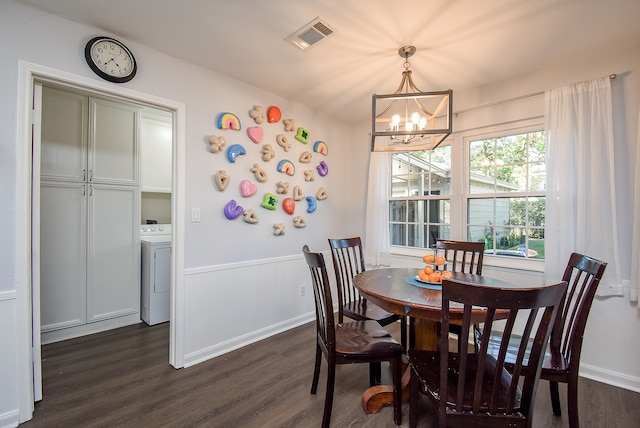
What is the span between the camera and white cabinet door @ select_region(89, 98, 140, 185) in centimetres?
294

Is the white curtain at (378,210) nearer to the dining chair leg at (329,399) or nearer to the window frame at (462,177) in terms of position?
the window frame at (462,177)

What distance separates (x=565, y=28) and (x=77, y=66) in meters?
3.14

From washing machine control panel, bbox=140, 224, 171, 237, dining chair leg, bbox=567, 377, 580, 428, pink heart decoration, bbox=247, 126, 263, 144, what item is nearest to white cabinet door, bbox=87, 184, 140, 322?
washing machine control panel, bbox=140, 224, 171, 237

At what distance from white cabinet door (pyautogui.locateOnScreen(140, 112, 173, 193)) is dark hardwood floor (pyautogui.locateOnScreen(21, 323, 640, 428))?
1.76m

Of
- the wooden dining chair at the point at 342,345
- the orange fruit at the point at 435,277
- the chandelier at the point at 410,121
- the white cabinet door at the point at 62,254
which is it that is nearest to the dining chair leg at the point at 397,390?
the wooden dining chair at the point at 342,345

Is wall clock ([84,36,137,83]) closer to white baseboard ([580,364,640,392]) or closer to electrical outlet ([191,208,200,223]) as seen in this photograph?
electrical outlet ([191,208,200,223])

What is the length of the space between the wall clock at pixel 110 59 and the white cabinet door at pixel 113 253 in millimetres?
1459

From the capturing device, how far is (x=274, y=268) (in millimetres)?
2996

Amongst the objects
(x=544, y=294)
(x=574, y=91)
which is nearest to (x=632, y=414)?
(x=544, y=294)

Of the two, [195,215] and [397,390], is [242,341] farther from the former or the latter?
[397,390]

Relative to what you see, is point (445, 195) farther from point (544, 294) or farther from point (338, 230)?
point (544, 294)

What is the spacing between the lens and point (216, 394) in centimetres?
197

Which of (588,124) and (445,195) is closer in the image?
(588,124)

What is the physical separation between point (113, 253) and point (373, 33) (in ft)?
10.4
